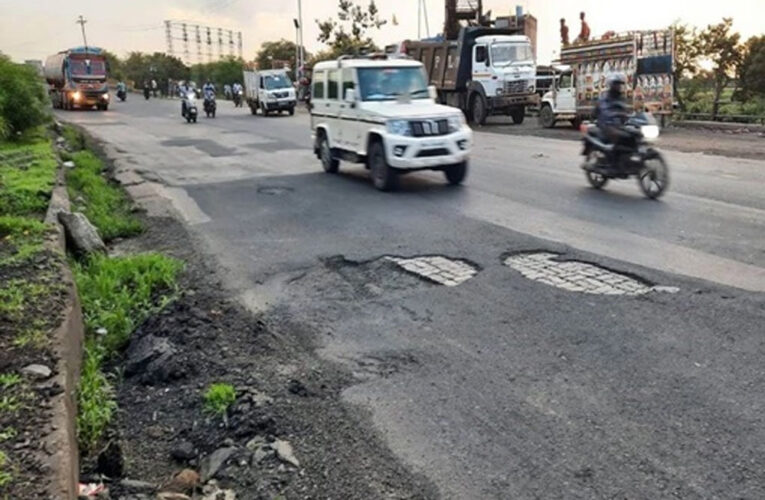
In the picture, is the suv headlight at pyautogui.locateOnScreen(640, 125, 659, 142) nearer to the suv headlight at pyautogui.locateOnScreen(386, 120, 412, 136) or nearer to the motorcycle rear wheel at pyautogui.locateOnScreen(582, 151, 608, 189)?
the motorcycle rear wheel at pyautogui.locateOnScreen(582, 151, 608, 189)

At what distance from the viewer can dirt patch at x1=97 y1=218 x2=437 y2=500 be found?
3240 mm

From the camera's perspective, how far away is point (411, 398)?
157 inches

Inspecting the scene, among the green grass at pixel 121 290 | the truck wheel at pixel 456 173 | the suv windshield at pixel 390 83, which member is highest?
the suv windshield at pixel 390 83

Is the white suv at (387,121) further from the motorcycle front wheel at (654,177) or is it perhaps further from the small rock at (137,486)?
the small rock at (137,486)

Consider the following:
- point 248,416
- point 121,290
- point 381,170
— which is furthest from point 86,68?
point 248,416

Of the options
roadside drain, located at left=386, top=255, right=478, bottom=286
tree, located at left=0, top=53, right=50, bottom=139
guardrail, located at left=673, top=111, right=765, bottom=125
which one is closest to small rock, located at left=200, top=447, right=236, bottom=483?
roadside drain, located at left=386, top=255, right=478, bottom=286

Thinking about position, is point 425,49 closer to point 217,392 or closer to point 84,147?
point 84,147

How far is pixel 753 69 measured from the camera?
26.3m

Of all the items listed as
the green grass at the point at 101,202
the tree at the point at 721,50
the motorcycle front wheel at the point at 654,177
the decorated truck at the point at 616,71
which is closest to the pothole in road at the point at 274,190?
the green grass at the point at 101,202

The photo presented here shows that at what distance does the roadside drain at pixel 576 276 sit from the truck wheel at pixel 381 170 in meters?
4.47

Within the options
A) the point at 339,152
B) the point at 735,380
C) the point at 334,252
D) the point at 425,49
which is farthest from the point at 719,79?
the point at 735,380

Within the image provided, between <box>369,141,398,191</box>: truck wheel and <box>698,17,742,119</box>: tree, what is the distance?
20.9 meters

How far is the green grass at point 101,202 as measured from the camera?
8711mm

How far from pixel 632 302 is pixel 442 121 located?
20.7 ft
